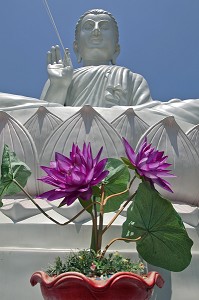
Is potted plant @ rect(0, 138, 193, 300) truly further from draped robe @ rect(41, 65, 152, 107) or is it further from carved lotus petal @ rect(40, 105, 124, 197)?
draped robe @ rect(41, 65, 152, 107)

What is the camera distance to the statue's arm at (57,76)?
15.5 feet

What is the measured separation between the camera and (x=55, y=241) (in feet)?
8.58

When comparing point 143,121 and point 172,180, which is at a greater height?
point 143,121

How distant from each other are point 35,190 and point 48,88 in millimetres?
→ 1931

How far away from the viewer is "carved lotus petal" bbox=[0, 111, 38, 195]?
3.08 metres

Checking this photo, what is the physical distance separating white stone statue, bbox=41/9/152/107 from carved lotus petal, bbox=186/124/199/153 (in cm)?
131

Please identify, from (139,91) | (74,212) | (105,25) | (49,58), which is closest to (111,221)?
(74,212)

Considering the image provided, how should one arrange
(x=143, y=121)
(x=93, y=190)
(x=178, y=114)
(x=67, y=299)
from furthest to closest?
(x=178, y=114), (x=143, y=121), (x=93, y=190), (x=67, y=299)

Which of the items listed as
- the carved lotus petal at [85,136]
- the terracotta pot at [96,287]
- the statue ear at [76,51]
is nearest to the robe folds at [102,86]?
the statue ear at [76,51]

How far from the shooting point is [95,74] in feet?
16.8

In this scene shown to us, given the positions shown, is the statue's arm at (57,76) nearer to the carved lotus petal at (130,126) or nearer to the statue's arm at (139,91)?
the statue's arm at (139,91)

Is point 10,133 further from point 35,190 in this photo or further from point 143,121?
point 143,121

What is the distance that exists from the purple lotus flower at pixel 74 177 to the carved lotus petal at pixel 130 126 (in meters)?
1.77

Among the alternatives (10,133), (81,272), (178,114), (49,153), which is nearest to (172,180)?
(49,153)
